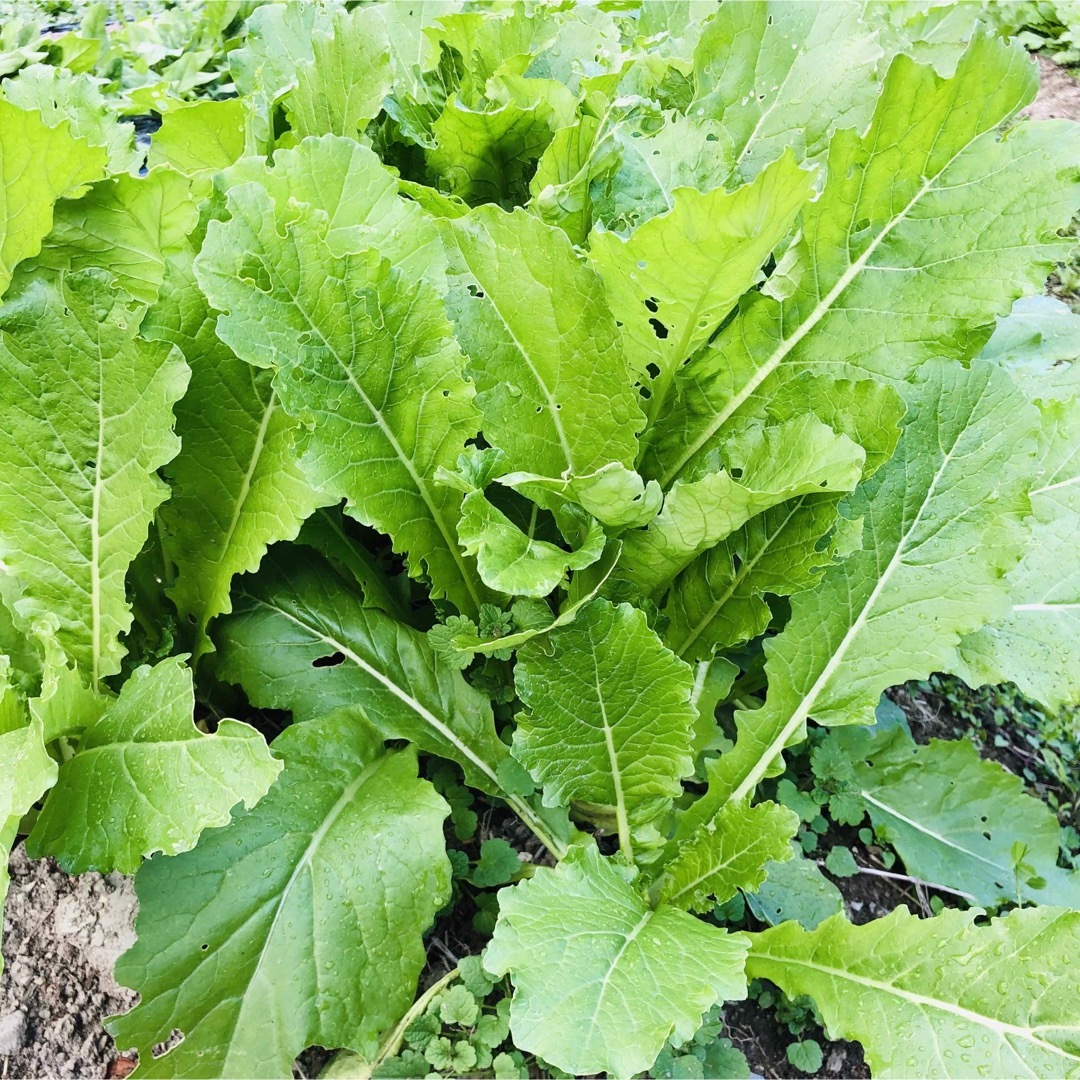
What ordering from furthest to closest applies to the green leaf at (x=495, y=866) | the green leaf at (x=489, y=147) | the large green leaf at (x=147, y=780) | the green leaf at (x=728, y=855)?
the green leaf at (x=489, y=147) < the green leaf at (x=495, y=866) < the green leaf at (x=728, y=855) < the large green leaf at (x=147, y=780)

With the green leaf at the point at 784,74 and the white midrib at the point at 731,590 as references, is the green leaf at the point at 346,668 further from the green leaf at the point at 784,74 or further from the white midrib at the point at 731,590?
the green leaf at the point at 784,74

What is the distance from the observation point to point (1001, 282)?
1.42m

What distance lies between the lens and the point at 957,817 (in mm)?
1730

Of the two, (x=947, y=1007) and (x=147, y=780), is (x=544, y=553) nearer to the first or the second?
(x=147, y=780)

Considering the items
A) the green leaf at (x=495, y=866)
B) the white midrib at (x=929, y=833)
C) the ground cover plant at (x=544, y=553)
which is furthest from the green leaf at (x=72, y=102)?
the white midrib at (x=929, y=833)

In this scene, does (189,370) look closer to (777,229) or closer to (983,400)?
(777,229)

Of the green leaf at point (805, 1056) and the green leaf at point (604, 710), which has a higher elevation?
the green leaf at point (604, 710)

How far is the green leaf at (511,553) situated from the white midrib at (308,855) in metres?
0.44

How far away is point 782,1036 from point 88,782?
3.92 ft

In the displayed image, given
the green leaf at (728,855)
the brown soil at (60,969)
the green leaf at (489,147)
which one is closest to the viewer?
the green leaf at (728,855)

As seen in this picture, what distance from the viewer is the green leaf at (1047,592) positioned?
5.32ft

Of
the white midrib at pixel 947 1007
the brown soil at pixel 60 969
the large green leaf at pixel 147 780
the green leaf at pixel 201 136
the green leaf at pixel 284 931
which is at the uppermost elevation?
the green leaf at pixel 201 136

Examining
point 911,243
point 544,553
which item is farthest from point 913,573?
point 544,553

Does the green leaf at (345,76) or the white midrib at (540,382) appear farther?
the green leaf at (345,76)
